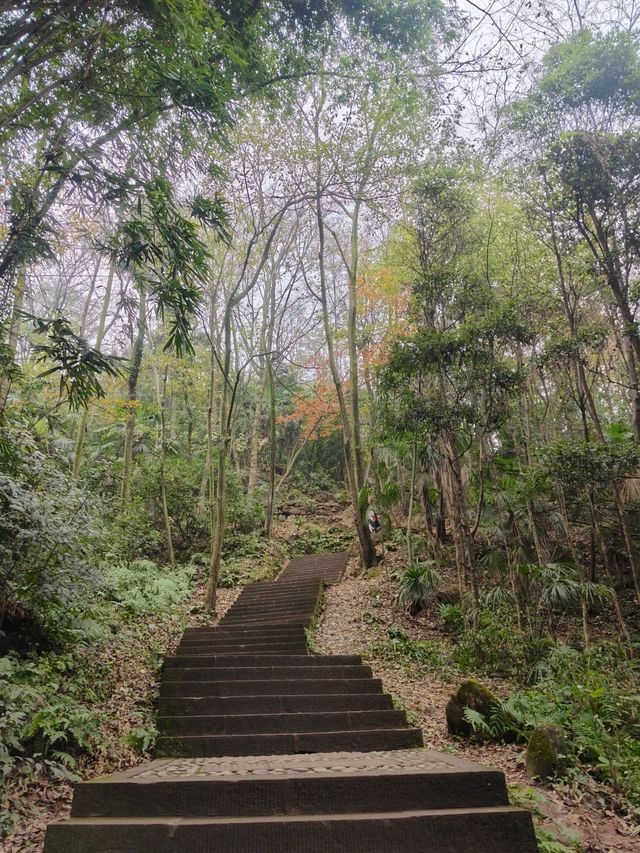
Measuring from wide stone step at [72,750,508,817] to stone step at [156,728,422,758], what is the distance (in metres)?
1.26

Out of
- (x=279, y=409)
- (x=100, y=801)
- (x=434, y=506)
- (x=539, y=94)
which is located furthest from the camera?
(x=279, y=409)

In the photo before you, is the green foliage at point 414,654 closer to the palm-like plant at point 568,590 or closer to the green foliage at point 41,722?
the palm-like plant at point 568,590

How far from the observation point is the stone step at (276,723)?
4.43m

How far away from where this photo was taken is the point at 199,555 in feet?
42.0

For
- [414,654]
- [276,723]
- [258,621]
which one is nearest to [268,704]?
[276,723]

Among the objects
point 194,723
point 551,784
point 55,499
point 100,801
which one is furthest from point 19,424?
point 551,784

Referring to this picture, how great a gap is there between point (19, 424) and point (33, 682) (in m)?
2.82

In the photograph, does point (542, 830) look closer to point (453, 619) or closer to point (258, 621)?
point (453, 619)

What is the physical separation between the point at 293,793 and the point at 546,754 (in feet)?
7.08

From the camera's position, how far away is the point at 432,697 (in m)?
5.86

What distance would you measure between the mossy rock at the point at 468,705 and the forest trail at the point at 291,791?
1.86 ft

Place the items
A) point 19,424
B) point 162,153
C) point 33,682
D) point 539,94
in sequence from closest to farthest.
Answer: point 33,682 → point 19,424 → point 162,153 → point 539,94

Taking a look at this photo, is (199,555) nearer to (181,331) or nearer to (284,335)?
(181,331)

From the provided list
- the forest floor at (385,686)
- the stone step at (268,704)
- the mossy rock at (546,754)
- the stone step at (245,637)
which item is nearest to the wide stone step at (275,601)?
→ the forest floor at (385,686)
